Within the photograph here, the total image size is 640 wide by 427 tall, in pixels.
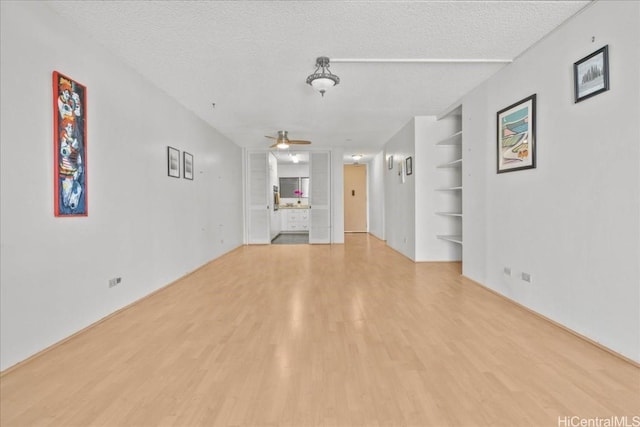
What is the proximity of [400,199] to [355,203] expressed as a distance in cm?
495

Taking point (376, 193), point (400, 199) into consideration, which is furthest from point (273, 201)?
point (400, 199)

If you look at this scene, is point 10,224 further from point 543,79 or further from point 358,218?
point 358,218

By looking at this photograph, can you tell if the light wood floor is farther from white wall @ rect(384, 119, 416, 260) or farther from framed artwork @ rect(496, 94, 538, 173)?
white wall @ rect(384, 119, 416, 260)

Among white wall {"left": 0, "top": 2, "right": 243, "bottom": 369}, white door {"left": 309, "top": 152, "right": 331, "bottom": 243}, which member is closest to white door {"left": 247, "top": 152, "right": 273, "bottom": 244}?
white door {"left": 309, "top": 152, "right": 331, "bottom": 243}

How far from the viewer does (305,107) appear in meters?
4.99

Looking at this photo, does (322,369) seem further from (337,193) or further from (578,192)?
(337,193)

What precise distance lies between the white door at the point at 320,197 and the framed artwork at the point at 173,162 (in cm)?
440

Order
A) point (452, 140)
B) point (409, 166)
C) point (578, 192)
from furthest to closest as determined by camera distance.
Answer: point (409, 166) < point (452, 140) < point (578, 192)

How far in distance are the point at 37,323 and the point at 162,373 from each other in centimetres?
104

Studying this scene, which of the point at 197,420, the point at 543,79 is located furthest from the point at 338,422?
the point at 543,79

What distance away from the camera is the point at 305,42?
116 inches

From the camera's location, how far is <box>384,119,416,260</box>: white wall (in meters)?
5.97

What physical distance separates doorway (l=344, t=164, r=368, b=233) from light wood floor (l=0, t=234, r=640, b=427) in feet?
26.9

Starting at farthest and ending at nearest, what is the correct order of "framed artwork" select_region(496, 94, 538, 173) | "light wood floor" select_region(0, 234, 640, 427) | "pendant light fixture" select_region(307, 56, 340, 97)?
"pendant light fixture" select_region(307, 56, 340, 97) → "framed artwork" select_region(496, 94, 538, 173) → "light wood floor" select_region(0, 234, 640, 427)
